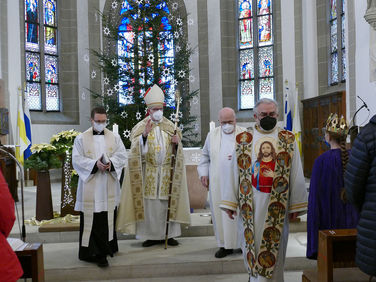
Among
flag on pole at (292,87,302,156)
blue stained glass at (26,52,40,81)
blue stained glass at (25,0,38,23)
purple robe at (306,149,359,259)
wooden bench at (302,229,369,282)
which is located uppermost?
blue stained glass at (25,0,38,23)

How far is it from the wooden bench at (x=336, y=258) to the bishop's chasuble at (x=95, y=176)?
2278 mm

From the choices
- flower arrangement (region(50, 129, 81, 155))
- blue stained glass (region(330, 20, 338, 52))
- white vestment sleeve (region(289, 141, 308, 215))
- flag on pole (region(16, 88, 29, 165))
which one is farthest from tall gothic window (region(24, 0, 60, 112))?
white vestment sleeve (region(289, 141, 308, 215))

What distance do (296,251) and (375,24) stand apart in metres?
3.71

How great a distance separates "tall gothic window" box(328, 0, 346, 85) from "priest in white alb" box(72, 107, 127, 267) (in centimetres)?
732

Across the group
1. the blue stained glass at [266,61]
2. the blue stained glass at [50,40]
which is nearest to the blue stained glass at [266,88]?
the blue stained glass at [266,61]

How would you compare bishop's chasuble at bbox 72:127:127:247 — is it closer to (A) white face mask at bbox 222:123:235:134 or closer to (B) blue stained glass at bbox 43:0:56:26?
(A) white face mask at bbox 222:123:235:134

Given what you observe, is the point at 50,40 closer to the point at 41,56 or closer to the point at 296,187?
the point at 41,56

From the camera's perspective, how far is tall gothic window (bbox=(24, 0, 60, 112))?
508 inches

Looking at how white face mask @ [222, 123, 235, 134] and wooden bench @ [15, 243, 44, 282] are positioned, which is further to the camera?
white face mask @ [222, 123, 235, 134]

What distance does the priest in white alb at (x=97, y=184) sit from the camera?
526cm

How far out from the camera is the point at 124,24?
14.1 metres

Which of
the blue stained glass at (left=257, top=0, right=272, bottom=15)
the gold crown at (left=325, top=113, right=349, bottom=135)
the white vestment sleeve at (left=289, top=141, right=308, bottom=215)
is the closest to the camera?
the gold crown at (left=325, top=113, right=349, bottom=135)

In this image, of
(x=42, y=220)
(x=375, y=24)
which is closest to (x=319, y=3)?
(x=375, y=24)

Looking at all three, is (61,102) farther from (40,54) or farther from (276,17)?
(276,17)
